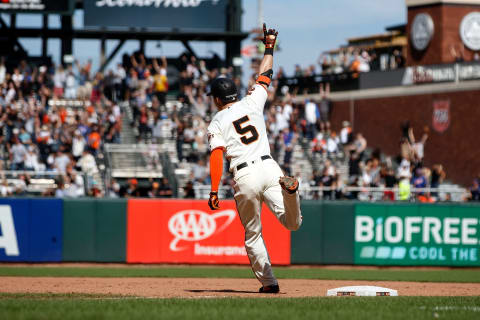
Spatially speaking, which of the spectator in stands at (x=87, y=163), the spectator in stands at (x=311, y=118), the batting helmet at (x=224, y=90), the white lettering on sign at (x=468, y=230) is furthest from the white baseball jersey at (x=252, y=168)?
the spectator in stands at (x=311, y=118)

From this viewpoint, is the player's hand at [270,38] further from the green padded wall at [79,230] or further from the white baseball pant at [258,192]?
the green padded wall at [79,230]

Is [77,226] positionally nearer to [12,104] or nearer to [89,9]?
[12,104]

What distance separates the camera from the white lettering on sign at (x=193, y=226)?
1870 centimetres

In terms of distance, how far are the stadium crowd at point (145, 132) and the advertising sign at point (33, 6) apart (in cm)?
191

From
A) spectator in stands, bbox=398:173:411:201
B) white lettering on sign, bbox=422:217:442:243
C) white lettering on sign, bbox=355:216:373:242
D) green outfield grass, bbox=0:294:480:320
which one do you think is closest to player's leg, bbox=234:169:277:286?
green outfield grass, bbox=0:294:480:320

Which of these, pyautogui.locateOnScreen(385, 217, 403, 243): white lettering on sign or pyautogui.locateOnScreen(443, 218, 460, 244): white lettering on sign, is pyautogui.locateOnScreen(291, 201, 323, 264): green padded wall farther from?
pyautogui.locateOnScreen(443, 218, 460, 244): white lettering on sign

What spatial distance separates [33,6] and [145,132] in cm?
662

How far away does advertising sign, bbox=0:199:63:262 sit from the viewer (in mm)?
17859

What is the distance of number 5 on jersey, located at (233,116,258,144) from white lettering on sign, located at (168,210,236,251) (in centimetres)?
954

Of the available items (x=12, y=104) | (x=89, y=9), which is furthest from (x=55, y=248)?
(x=89, y=9)

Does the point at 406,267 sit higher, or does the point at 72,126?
the point at 72,126

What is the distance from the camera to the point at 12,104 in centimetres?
2456

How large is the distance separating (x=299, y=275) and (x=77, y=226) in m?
5.15

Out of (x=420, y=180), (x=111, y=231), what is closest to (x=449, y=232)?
(x=420, y=180)
